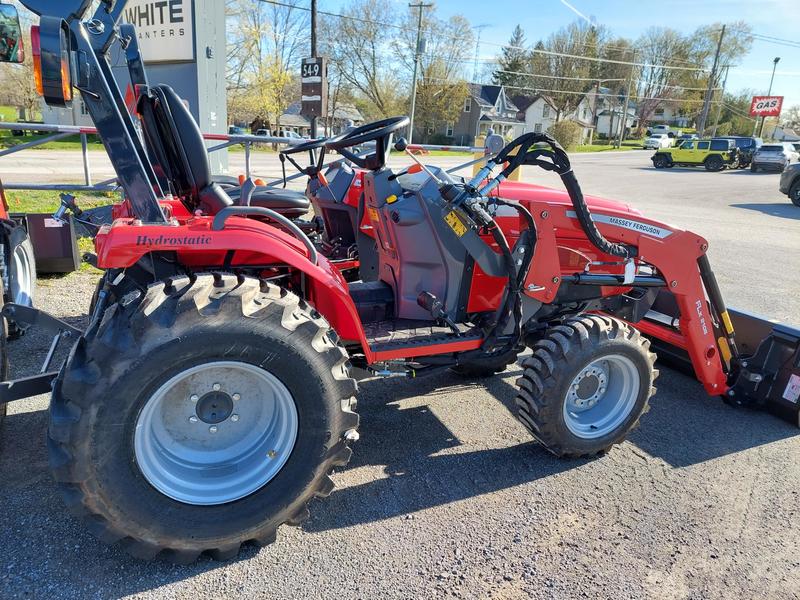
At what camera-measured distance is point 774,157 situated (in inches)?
1052

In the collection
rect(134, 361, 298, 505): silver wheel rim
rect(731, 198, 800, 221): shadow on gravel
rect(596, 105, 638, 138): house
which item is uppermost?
rect(596, 105, 638, 138): house

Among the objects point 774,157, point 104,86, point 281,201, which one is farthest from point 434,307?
point 774,157

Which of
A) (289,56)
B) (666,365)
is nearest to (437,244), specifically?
(666,365)

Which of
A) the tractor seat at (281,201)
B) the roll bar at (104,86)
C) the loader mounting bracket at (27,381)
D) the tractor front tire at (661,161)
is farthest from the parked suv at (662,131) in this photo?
the loader mounting bracket at (27,381)

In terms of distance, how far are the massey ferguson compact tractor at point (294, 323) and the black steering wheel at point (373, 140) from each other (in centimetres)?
2

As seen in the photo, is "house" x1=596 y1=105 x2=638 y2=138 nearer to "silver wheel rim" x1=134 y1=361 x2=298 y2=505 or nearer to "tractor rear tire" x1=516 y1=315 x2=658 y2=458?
"tractor rear tire" x1=516 y1=315 x2=658 y2=458

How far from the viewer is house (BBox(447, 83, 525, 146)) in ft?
193

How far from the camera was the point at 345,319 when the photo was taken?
2.78 m

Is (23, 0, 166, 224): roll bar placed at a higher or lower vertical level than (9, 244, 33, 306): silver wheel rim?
higher

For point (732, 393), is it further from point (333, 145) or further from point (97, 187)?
point (97, 187)

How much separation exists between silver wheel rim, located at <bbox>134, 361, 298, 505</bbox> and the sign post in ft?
32.0

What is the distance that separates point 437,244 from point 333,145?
0.79m

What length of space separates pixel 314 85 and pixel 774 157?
2475 centimetres

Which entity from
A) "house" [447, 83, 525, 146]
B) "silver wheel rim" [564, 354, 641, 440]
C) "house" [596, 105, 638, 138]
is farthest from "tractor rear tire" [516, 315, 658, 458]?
"house" [596, 105, 638, 138]
